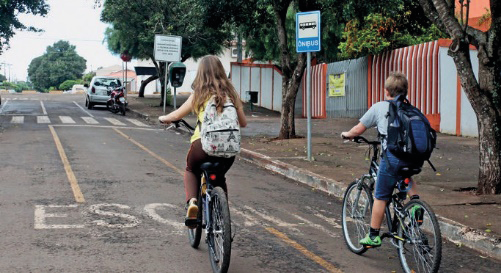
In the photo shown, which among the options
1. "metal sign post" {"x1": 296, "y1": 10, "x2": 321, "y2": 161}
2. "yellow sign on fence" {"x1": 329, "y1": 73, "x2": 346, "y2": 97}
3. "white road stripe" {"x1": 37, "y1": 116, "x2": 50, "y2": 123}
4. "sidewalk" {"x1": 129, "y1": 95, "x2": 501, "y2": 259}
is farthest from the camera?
"yellow sign on fence" {"x1": 329, "y1": 73, "x2": 346, "y2": 97}

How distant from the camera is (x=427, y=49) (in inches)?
755

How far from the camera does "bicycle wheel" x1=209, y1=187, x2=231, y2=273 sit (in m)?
4.86

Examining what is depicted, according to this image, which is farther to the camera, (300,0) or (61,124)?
(61,124)

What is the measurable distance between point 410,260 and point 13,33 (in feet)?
88.3

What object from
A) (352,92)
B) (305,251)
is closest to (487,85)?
(305,251)

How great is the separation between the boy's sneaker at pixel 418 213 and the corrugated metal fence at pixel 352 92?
1858cm

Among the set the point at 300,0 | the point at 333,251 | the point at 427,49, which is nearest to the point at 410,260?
the point at 333,251

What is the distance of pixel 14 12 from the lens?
2811cm

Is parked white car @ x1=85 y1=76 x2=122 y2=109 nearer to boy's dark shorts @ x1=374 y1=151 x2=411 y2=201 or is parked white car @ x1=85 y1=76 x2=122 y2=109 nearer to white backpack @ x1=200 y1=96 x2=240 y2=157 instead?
white backpack @ x1=200 y1=96 x2=240 y2=157

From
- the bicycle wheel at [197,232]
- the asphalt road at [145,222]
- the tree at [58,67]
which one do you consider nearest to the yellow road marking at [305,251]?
the asphalt road at [145,222]

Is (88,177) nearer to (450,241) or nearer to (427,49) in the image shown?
(450,241)

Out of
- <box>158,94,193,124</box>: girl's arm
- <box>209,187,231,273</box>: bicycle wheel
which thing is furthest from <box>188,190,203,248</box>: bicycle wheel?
<box>158,94,193,124</box>: girl's arm

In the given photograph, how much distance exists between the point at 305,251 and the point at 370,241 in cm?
68

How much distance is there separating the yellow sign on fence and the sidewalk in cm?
453
